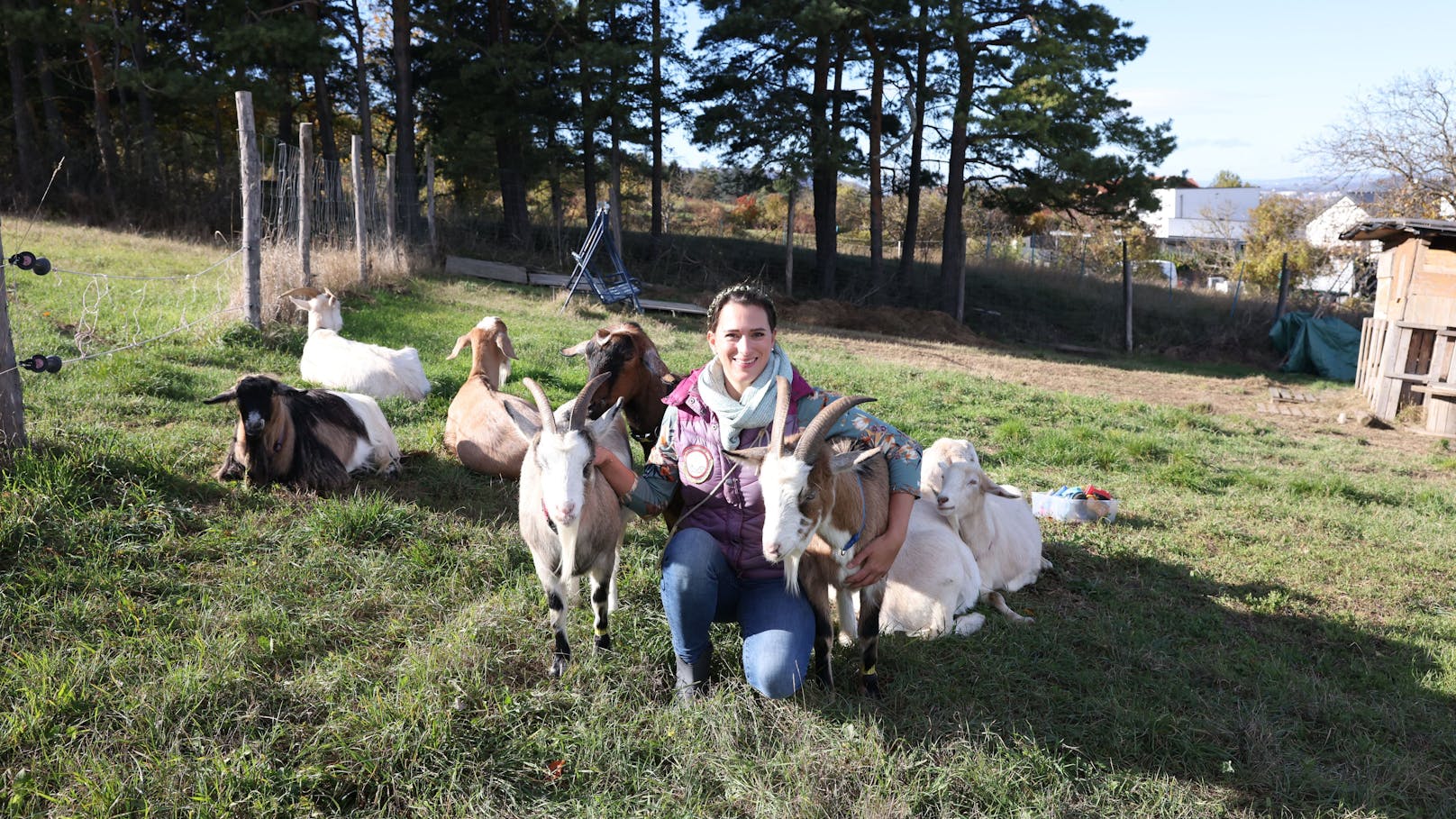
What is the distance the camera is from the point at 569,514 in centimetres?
298

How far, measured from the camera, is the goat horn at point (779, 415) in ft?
9.55

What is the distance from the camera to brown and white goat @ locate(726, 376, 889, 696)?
2848 millimetres

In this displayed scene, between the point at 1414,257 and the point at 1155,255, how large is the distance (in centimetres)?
2353

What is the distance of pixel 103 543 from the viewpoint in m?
3.84

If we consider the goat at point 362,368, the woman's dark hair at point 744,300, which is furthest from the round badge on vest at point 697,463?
the goat at point 362,368

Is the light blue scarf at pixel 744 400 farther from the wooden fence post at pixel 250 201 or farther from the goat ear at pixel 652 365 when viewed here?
the wooden fence post at pixel 250 201

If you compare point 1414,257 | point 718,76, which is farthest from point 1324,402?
point 718,76

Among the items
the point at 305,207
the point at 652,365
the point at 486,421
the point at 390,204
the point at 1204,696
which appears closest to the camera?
the point at 1204,696

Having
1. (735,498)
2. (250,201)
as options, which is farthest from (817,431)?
(250,201)

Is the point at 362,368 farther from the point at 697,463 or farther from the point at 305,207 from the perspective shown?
the point at 697,463

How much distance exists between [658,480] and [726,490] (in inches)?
11.1

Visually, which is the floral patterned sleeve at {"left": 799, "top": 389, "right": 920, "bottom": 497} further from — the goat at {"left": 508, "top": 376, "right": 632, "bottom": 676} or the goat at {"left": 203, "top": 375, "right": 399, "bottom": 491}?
the goat at {"left": 203, "top": 375, "right": 399, "bottom": 491}

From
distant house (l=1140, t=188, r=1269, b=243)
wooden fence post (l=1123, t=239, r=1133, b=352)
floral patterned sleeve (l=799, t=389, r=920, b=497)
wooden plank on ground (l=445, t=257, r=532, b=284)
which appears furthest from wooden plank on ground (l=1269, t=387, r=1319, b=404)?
distant house (l=1140, t=188, r=1269, b=243)

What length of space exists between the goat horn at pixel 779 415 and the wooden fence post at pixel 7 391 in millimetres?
3604
